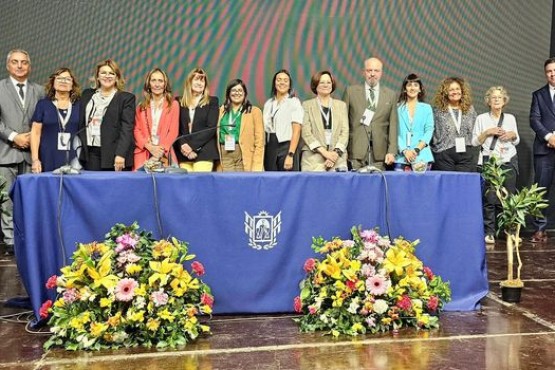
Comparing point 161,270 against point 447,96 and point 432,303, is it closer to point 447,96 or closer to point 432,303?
point 432,303

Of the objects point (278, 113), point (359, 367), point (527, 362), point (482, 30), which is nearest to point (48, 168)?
point (278, 113)

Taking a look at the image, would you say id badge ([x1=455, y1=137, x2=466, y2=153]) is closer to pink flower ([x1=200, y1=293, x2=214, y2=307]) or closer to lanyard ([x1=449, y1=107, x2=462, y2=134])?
lanyard ([x1=449, y1=107, x2=462, y2=134])

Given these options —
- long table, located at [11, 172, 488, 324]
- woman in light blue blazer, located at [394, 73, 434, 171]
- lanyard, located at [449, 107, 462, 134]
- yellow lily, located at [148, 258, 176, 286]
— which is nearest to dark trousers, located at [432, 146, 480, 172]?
lanyard, located at [449, 107, 462, 134]

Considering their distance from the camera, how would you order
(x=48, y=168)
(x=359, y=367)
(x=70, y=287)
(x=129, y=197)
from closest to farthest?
(x=359, y=367), (x=70, y=287), (x=129, y=197), (x=48, y=168)

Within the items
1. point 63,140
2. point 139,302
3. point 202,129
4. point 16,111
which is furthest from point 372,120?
point 16,111

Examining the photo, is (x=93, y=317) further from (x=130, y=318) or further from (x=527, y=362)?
(x=527, y=362)

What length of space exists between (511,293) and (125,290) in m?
2.15

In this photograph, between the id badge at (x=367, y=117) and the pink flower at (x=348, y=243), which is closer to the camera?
the pink flower at (x=348, y=243)

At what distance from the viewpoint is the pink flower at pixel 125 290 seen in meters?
2.54

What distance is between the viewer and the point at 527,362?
2527 mm

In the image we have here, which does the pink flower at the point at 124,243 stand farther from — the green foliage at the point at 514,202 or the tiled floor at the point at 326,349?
the green foliage at the point at 514,202

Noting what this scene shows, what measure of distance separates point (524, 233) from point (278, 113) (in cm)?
318

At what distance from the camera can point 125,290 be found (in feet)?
8.38

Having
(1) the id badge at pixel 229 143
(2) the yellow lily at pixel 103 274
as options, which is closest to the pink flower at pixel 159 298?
(2) the yellow lily at pixel 103 274
